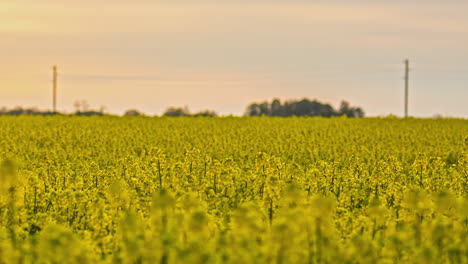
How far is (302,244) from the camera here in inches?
329

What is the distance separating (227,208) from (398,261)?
509 centimetres

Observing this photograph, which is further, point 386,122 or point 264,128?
point 386,122

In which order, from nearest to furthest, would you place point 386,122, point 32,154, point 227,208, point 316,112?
point 227,208 < point 32,154 < point 386,122 < point 316,112

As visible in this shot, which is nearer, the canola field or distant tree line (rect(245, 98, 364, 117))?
the canola field

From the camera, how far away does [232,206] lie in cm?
1420

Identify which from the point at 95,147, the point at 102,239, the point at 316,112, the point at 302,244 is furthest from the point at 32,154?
the point at 316,112

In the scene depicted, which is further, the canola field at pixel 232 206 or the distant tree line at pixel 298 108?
the distant tree line at pixel 298 108

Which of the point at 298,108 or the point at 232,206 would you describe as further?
the point at 298,108

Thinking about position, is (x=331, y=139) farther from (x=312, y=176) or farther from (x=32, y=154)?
(x=312, y=176)

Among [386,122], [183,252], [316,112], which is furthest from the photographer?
[316,112]

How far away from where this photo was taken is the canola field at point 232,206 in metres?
7.98

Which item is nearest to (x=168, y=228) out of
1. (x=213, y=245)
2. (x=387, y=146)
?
(x=213, y=245)

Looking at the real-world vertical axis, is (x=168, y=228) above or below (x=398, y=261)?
above

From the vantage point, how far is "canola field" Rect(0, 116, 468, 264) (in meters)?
7.98
